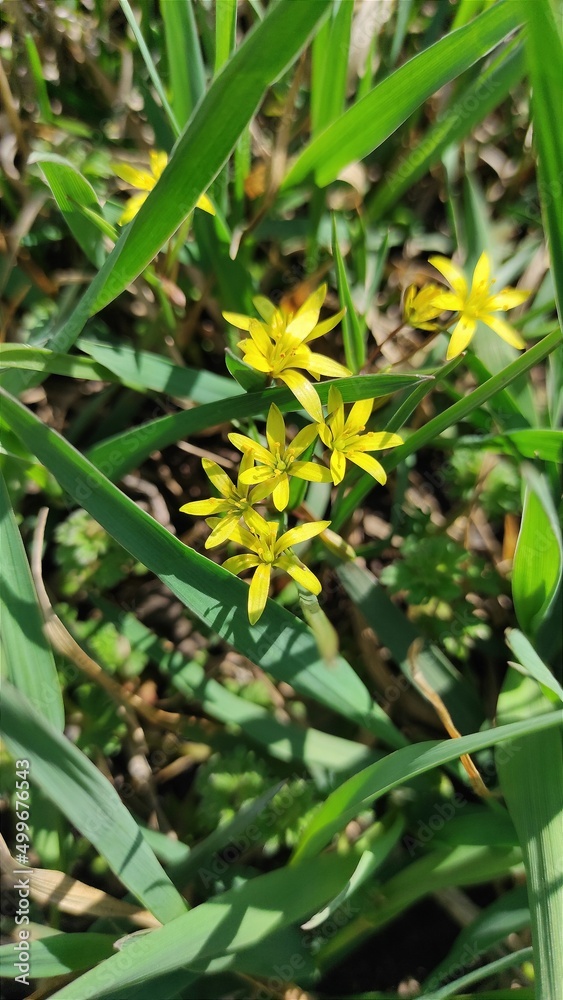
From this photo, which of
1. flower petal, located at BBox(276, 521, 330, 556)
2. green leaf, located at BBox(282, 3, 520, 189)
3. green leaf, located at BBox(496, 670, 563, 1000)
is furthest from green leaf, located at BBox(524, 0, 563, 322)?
green leaf, located at BBox(496, 670, 563, 1000)

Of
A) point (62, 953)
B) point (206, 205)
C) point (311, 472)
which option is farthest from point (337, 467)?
point (62, 953)

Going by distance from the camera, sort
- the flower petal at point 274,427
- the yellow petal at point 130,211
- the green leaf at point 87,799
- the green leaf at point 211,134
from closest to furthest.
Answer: the green leaf at point 211,134 → the green leaf at point 87,799 → the flower petal at point 274,427 → the yellow petal at point 130,211

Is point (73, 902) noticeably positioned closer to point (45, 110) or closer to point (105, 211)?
point (105, 211)

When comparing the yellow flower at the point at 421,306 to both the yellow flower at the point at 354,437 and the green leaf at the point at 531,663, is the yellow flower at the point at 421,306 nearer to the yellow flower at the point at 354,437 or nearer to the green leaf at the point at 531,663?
the yellow flower at the point at 354,437

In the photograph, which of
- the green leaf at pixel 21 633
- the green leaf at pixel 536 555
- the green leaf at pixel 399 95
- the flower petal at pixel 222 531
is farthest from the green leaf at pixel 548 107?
the green leaf at pixel 21 633

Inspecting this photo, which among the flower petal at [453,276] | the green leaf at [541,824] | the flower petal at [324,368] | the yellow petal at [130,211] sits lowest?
the green leaf at [541,824]

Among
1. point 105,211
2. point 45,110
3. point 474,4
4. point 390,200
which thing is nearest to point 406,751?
point 105,211

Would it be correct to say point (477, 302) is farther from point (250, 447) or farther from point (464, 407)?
point (250, 447)

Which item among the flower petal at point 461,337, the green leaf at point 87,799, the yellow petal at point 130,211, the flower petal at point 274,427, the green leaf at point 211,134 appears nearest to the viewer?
the green leaf at point 211,134
